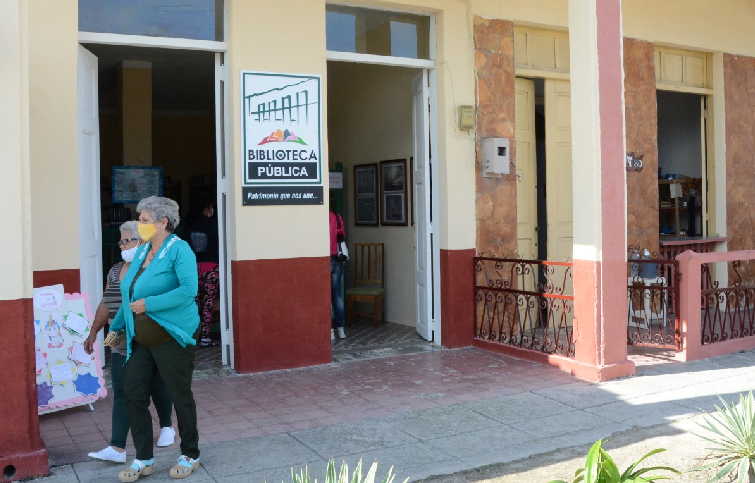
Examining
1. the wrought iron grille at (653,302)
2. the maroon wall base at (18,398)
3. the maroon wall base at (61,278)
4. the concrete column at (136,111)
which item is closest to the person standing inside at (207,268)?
the maroon wall base at (61,278)

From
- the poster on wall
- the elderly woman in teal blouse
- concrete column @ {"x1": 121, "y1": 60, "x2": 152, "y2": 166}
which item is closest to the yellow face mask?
the elderly woman in teal blouse

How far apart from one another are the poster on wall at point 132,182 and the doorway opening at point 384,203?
8.82 ft

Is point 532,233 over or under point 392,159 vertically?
under

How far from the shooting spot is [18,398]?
4.41 metres

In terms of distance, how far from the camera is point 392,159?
974 centimetres

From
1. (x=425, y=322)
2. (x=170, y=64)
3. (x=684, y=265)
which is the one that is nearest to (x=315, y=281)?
(x=425, y=322)

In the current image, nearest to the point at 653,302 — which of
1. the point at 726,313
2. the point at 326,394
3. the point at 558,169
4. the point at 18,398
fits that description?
the point at 726,313

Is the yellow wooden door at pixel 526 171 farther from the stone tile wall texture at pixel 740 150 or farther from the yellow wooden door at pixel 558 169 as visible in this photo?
the stone tile wall texture at pixel 740 150

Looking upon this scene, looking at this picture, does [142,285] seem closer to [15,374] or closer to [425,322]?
[15,374]

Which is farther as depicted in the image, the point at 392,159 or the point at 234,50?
the point at 392,159

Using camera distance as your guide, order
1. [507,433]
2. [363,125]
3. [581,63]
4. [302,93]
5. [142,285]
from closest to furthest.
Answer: [142,285], [507,433], [581,63], [302,93], [363,125]

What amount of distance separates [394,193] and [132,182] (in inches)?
152

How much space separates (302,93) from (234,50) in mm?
779

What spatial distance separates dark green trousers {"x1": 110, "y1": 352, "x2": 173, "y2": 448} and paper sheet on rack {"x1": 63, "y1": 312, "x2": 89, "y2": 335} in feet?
3.91
